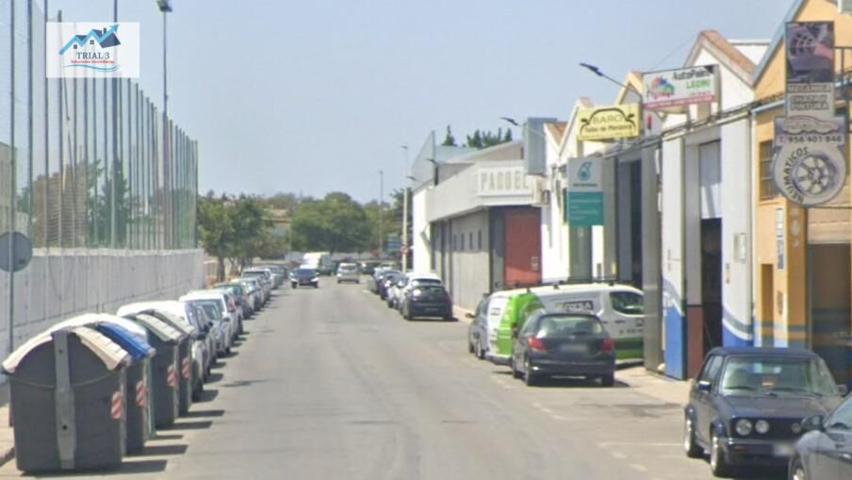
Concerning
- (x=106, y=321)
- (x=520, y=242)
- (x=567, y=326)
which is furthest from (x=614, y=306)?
(x=520, y=242)

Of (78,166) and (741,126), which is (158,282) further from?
(741,126)

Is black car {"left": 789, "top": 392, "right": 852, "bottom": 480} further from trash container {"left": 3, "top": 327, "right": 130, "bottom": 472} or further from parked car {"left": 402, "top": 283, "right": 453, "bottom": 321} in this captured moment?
parked car {"left": 402, "top": 283, "right": 453, "bottom": 321}

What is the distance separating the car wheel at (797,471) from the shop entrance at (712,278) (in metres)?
19.0

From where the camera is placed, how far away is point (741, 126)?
2831cm

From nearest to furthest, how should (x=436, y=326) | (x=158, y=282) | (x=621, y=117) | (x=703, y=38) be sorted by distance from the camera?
(x=703, y=38)
(x=621, y=117)
(x=436, y=326)
(x=158, y=282)

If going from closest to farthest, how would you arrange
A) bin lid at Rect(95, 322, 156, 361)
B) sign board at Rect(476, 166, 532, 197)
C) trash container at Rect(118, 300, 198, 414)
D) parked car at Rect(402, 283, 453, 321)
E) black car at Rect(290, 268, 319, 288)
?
1. bin lid at Rect(95, 322, 156, 361)
2. trash container at Rect(118, 300, 198, 414)
3. parked car at Rect(402, 283, 453, 321)
4. sign board at Rect(476, 166, 532, 197)
5. black car at Rect(290, 268, 319, 288)

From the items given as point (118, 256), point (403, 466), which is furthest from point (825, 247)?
point (118, 256)

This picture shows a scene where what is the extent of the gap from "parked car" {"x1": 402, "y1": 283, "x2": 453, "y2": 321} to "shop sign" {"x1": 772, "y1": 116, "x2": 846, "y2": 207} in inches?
1528

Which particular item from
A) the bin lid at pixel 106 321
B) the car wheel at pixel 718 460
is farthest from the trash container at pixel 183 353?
the car wheel at pixel 718 460

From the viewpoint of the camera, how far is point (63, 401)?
1664 cm

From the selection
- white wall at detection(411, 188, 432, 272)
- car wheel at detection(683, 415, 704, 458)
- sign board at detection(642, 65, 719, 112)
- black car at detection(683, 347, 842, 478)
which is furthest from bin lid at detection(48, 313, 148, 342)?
white wall at detection(411, 188, 432, 272)

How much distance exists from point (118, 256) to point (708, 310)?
68.5ft

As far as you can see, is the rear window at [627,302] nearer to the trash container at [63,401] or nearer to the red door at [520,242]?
the trash container at [63,401]

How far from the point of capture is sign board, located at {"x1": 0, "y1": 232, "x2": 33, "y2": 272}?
23.9 m
